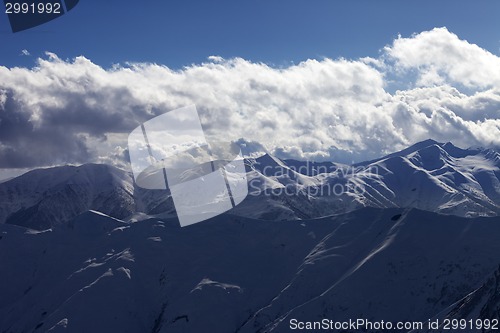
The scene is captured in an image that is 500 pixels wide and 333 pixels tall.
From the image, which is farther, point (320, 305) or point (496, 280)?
point (320, 305)

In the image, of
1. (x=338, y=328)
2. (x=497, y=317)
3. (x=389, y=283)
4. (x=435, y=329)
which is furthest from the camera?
(x=389, y=283)

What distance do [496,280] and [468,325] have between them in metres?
17.5

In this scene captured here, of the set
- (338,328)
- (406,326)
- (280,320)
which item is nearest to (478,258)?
(406,326)

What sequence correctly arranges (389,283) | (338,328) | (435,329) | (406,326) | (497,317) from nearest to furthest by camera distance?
(497,317)
(435,329)
(406,326)
(338,328)
(389,283)

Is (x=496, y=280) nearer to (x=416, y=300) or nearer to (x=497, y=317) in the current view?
(x=497, y=317)

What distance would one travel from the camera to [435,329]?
147000 millimetres

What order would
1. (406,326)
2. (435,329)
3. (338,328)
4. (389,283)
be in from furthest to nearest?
(389,283) < (338,328) < (406,326) < (435,329)

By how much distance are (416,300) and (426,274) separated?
44.0 ft

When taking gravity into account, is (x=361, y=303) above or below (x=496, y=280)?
below

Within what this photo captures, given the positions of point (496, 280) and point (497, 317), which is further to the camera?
point (496, 280)

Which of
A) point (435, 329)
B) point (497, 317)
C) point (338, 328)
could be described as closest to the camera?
point (497, 317)

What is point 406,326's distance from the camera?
176 meters

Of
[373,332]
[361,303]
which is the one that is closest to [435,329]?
[373,332]

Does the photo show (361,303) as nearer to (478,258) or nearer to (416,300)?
(416,300)
